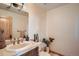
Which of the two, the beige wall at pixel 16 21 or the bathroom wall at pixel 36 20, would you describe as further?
the bathroom wall at pixel 36 20

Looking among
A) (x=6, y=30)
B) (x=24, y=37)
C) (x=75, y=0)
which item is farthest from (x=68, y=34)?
(x=6, y=30)

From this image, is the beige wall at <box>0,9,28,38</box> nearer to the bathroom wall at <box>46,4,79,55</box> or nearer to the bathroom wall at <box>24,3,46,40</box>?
the bathroom wall at <box>24,3,46,40</box>

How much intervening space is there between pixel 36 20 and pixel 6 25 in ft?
1.95

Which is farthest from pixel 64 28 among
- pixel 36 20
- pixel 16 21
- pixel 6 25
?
pixel 6 25

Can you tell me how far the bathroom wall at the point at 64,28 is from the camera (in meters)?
1.78

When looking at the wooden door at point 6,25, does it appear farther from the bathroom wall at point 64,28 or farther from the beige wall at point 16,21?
the bathroom wall at point 64,28

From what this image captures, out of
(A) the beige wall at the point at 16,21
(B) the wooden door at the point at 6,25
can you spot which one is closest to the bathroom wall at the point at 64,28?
(A) the beige wall at the point at 16,21

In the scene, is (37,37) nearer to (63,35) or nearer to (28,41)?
(28,41)

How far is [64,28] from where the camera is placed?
1841 mm

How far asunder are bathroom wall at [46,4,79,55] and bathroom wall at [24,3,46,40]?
0.33 ft

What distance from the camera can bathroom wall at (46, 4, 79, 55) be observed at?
1.78 m

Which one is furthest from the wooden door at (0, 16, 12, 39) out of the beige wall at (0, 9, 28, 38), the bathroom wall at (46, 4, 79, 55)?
the bathroom wall at (46, 4, 79, 55)

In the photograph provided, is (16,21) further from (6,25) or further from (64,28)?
A: (64,28)

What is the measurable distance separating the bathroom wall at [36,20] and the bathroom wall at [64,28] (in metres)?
0.10
